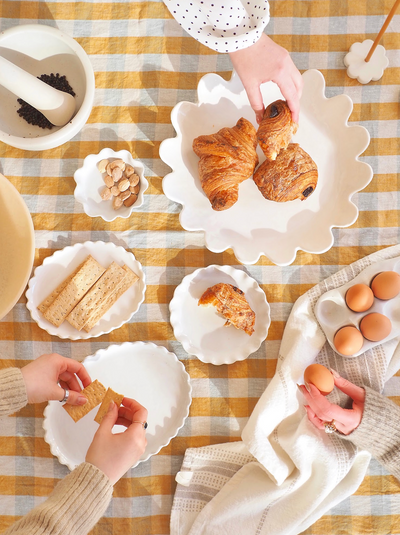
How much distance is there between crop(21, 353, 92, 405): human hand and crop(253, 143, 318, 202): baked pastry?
681 millimetres

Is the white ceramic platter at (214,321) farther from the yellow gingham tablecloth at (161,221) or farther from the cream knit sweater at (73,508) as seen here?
the cream knit sweater at (73,508)

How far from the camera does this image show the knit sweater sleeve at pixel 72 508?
0.93 meters

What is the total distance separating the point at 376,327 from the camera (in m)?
1.26

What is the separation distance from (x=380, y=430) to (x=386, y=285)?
394mm

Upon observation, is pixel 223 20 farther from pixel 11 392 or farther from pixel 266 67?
pixel 11 392

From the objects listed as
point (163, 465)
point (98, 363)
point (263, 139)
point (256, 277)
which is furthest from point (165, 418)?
point (263, 139)

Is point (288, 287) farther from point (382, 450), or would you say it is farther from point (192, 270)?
point (382, 450)

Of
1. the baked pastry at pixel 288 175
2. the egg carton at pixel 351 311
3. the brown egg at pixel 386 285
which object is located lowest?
the egg carton at pixel 351 311

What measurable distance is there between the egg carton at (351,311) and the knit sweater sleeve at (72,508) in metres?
0.72

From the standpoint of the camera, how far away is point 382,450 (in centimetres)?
128

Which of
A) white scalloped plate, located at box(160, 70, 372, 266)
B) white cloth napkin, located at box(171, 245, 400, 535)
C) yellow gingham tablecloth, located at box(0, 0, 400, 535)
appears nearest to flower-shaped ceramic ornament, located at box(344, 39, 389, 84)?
yellow gingham tablecloth, located at box(0, 0, 400, 535)

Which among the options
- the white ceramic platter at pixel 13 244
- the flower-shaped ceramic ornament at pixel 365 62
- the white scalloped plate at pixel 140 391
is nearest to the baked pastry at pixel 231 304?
the white scalloped plate at pixel 140 391

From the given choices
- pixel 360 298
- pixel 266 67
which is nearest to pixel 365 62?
pixel 266 67

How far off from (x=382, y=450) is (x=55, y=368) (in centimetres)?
91
